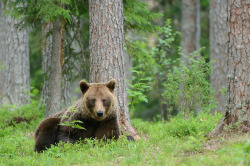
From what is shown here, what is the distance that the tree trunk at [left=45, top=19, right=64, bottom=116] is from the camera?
992 cm

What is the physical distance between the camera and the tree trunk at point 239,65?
235 inches

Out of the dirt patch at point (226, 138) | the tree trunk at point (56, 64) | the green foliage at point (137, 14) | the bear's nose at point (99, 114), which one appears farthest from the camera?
the tree trunk at point (56, 64)

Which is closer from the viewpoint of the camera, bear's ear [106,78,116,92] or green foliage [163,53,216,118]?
bear's ear [106,78,116,92]

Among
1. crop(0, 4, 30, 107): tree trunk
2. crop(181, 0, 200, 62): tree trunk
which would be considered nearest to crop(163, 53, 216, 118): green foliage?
crop(0, 4, 30, 107): tree trunk

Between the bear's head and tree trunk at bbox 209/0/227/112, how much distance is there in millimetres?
8354

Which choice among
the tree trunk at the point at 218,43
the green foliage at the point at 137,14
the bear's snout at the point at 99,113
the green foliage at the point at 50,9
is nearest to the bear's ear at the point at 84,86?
the bear's snout at the point at 99,113

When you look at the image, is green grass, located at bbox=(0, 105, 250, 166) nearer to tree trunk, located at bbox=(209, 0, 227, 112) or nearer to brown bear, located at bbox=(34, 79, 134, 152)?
brown bear, located at bbox=(34, 79, 134, 152)

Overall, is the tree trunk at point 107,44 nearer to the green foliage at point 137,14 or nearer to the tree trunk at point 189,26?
the green foliage at point 137,14

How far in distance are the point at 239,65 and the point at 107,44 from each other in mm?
3289

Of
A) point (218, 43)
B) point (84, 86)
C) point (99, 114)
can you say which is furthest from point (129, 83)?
point (218, 43)

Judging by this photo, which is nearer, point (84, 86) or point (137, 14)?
point (84, 86)

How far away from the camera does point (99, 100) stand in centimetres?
701

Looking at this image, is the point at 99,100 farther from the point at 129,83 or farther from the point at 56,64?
the point at 56,64

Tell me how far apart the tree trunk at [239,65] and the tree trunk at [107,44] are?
288 centimetres
